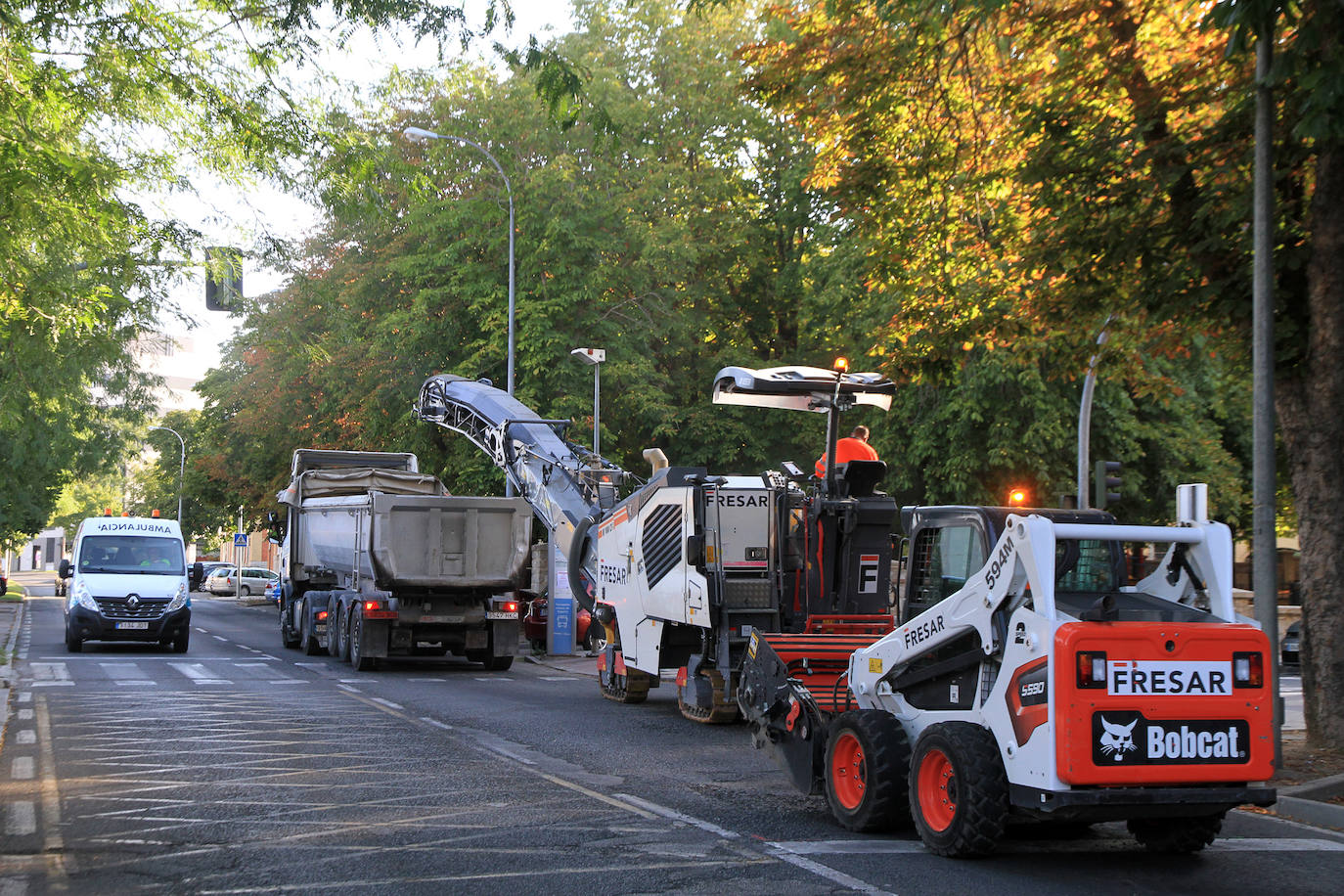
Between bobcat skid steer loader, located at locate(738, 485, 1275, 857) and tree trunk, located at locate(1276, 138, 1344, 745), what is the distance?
370cm

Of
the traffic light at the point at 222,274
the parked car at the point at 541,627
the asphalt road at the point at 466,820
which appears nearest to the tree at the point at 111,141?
the traffic light at the point at 222,274

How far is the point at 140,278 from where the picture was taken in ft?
57.5

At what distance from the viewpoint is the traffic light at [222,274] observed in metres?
16.2

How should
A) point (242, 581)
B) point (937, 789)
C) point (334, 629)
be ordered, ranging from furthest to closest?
point (242, 581), point (334, 629), point (937, 789)

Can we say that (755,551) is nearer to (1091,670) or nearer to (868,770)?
(868,770)

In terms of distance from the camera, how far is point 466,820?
8797 mm

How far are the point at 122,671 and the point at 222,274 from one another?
734 cm

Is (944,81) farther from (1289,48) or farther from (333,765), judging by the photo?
(333,765)

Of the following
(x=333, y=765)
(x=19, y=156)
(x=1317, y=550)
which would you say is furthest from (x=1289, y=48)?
(x=19, y=156)

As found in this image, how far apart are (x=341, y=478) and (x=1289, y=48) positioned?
65.8 feet

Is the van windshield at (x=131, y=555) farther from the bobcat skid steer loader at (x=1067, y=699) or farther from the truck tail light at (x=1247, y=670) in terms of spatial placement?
the truck tail light at (x=1247, y=670)

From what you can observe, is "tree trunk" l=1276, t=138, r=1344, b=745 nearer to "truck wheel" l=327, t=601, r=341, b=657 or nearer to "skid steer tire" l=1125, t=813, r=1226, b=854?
"skid steer tire" l=1125, t=813, r=1226, b=854

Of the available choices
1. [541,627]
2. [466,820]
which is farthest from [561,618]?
[466,820]

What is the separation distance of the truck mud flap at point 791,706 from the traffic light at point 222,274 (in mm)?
8956
